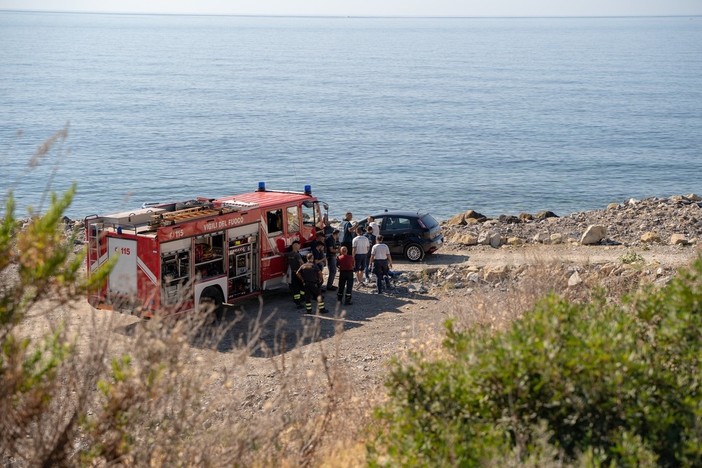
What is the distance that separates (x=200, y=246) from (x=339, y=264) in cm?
317

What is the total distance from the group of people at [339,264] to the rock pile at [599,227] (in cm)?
540

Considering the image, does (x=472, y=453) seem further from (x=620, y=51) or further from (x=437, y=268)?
(x=620, y=51)

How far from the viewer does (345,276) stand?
21.5 m

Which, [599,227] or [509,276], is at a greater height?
[599,227]

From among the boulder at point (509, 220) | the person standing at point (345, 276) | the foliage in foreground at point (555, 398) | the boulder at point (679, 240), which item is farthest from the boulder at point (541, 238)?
the foliage in foreground at point (555, 398)

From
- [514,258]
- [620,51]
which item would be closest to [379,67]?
[620,51]

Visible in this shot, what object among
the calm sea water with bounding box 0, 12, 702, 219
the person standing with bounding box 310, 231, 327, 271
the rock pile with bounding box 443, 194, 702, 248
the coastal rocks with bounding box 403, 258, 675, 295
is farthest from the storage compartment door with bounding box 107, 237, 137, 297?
the rock pile with bounding box 443, 194, 702, 248

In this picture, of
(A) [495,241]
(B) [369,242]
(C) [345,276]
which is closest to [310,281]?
Answer: (C) [345,276]

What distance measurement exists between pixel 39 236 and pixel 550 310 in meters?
4.55

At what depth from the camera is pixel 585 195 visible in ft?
163

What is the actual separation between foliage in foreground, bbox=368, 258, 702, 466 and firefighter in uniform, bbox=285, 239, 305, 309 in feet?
38.3

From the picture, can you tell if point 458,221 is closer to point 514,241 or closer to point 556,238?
point 556,238

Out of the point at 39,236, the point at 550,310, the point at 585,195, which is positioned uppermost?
the point at 39,236

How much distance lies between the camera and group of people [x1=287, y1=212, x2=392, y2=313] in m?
20.7
